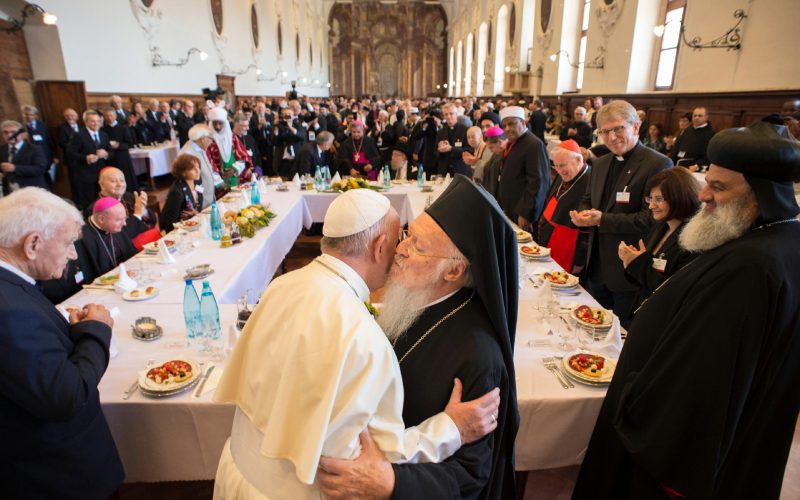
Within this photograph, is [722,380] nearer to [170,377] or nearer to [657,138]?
[170,377]

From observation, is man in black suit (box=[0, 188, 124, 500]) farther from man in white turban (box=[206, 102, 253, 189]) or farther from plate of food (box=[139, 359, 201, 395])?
man in white turban (box=[206, 102, 253, 189])

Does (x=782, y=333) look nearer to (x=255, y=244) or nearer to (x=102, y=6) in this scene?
(x=255, y=244)

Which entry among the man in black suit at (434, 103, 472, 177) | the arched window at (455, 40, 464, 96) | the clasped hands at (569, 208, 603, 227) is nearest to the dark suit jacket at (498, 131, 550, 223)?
the clasped hands at (569, 208, 603, 227)

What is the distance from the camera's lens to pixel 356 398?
1.06 m

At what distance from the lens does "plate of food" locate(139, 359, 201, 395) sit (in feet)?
6.38

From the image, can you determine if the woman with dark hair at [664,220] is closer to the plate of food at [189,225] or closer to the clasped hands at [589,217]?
the clasped hands at [589,217]

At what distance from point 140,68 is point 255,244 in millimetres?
9323

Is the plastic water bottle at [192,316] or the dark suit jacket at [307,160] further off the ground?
the dark suit jacket at [307,160]

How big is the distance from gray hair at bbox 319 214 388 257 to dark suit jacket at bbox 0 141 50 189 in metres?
7.61

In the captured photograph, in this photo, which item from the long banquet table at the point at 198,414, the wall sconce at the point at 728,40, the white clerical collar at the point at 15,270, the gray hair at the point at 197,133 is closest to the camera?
the white clerical collar at the point at 15,270

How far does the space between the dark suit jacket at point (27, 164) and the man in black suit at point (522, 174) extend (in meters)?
7.02

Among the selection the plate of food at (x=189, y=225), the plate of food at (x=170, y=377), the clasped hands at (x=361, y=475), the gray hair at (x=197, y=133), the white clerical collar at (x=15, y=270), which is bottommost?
the plate of food at (x=170, y=377)

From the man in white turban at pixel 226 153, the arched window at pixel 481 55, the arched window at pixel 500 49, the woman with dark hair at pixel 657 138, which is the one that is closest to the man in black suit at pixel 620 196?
the man in white turban at pixel 226 153

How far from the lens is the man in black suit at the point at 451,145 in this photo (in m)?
7.98
